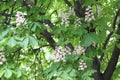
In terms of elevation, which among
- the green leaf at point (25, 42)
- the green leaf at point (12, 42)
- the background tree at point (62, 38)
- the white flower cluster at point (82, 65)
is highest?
the green leaf at point (12, 42)

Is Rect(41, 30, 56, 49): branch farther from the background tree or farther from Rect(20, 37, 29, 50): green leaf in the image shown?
Rect(20, 37, 29, 50): green leaf

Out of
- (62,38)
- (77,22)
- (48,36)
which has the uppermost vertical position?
(77,22)

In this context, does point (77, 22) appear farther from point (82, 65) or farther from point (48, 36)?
point (48, 36)

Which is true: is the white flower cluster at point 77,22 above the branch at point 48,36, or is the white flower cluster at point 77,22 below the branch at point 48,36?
above

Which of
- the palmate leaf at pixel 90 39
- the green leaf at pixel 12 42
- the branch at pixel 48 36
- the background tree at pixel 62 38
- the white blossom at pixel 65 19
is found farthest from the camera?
the branch at pixel 48 36

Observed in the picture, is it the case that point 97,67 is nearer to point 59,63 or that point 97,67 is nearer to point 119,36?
point 119,36

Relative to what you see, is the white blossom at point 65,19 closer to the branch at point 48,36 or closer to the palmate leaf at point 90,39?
the palmate leaf at point 90,39

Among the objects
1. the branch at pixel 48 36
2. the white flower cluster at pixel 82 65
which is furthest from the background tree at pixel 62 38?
the branch at pixel 48 36

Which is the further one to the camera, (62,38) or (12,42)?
(62,38)

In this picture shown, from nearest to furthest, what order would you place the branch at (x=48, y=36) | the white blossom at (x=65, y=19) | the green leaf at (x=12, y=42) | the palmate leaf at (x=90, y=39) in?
1. the green leaf at (x=12, y=42)
2. the palmate leaf at (x=90, y=39)
3. the white blossom at (x=65, y=19)
4. the branch at (x=48, y=36)

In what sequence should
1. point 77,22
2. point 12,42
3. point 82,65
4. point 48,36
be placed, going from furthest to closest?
point 48,36, point 77,22, point 82,65, point 12,42

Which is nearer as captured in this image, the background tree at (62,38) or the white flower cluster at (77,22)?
the background tree at (62,38)

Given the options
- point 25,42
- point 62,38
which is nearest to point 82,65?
point 62,38

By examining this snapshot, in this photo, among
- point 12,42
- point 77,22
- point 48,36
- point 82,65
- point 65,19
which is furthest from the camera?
point 48,36
